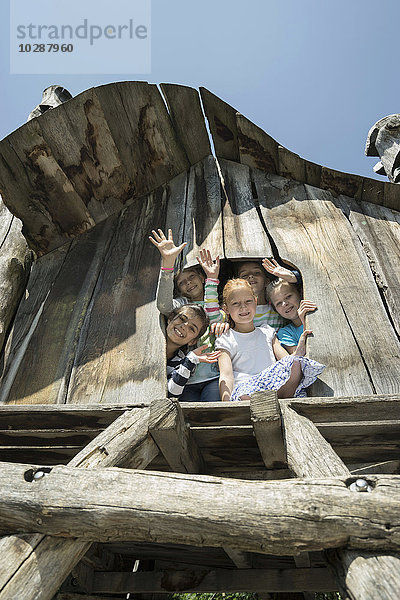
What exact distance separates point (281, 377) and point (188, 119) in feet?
9.75

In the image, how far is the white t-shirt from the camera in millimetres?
3221

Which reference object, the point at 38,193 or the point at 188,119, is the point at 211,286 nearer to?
the point at 38,193

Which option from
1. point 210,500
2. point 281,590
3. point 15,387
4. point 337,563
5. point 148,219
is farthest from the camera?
point 148,219

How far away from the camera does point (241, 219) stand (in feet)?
14.2

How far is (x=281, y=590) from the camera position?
3715mm

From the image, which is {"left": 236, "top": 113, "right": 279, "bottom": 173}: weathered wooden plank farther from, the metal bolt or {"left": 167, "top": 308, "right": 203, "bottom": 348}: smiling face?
the metal bolt

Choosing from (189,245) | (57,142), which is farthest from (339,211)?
(57,142)

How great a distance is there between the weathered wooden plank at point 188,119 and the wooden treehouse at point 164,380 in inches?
0.8

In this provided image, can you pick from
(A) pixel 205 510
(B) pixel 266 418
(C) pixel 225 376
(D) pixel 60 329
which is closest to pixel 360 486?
(A) pixel 205 510

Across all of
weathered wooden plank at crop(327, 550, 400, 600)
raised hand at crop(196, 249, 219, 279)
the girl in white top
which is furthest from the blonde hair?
weathered wooden plank at crop(327, 550, 400, 600)

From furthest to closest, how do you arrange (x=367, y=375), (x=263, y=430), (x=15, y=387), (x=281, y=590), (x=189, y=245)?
1. (x=189, y=245)
2. (x=281, y=590)
3. (x=15, y=387)
4. (x=367, y=375)
5. (x=263, y=430)

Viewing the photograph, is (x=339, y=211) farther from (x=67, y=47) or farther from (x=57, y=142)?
(x=67, y=47)

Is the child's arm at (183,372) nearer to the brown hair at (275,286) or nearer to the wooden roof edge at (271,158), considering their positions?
the brown hair at (275,286)

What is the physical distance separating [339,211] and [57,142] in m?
2.44
